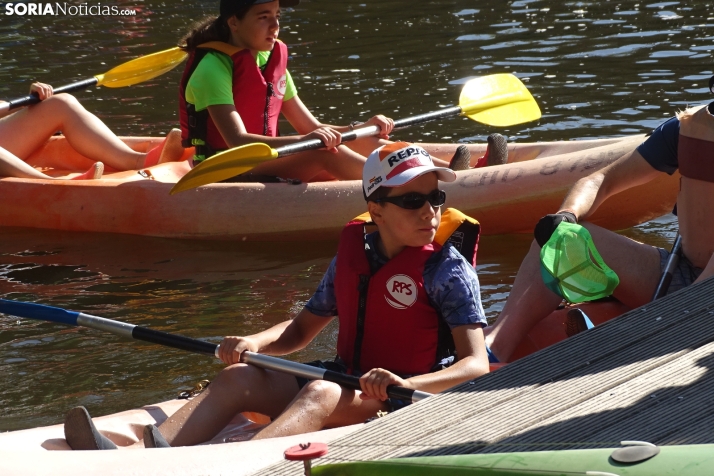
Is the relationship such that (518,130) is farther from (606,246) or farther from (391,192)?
(391,192)

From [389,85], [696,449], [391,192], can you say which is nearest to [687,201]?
[391,192]

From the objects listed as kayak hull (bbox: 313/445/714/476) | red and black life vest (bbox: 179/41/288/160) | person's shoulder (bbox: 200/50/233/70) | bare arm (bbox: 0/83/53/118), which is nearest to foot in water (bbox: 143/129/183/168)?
red and black life vest (bbox: 179/41/288/160)

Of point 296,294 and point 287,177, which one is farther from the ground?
point 287,177

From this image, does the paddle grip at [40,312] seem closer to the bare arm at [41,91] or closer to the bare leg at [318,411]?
the bare leg at [318,411]

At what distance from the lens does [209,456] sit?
2.57 metres

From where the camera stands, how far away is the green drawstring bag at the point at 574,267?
3289 mm

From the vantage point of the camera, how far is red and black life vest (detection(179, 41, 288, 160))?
5570mm

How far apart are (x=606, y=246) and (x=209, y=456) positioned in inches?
58.9

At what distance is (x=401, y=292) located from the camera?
302 cm

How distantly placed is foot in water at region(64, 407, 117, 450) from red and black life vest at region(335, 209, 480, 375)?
73cm

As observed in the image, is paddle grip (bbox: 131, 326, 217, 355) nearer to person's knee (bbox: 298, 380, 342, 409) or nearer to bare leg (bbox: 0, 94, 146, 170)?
person's knee (bbox: 298, 380, 342, 409)

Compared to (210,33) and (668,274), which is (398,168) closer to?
(668,274)

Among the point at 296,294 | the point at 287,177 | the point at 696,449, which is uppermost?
the point at 696,449

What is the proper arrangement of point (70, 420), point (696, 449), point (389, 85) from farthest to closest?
point (389, 85) < point (70, 420) < point (696, 449)
